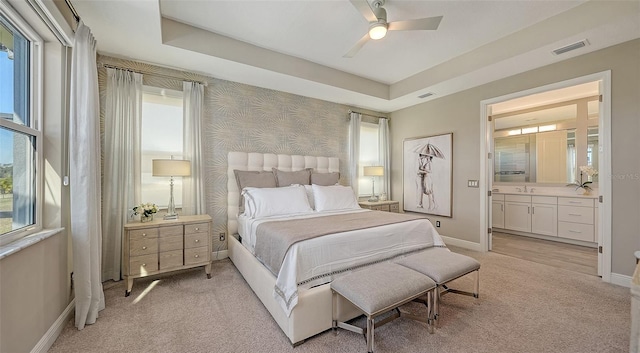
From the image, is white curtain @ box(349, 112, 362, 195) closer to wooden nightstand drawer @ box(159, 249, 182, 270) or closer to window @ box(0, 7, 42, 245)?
wooden nightstand drawer @ box(159, 249, 182, 270)

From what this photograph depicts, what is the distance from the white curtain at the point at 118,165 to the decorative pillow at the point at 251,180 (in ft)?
3.95

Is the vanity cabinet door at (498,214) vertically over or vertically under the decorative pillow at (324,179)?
under

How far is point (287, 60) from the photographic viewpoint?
3.49 meters

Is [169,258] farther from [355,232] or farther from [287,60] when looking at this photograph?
[287,60]

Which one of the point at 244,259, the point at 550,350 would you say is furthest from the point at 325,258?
the point at 550,350

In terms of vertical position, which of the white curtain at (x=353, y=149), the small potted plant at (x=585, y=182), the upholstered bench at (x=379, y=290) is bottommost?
Result: the upholstered bench at (x=379, y=290)

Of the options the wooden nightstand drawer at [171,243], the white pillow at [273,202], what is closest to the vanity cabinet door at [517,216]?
the white pillow at [273,202]

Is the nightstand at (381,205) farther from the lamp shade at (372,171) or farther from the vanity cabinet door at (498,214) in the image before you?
the vanity cabinet door at (498,214)

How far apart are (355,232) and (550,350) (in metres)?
1.55

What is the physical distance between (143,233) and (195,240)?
513 mm

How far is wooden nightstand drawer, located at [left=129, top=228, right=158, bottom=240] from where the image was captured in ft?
8.38

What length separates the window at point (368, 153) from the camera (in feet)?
17.0

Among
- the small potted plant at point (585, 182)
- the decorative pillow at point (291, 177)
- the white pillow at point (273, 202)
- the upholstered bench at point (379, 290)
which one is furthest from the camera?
the small potted plant at point (585, 182)

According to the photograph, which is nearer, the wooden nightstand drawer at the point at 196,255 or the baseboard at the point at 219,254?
the wooden nightstand drawer at the point at 196,255
